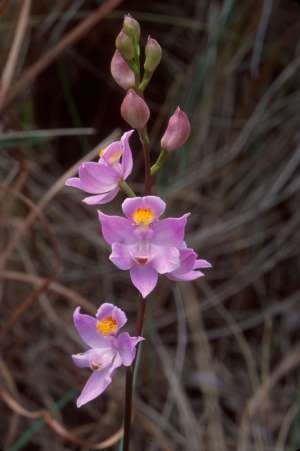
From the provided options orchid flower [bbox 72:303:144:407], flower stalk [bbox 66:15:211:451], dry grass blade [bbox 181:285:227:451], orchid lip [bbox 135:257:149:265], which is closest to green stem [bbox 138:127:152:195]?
flower stalk [bbox 66:15:211:451]

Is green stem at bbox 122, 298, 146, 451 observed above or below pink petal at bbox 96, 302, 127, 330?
below

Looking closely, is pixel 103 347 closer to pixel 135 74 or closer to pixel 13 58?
pixel 135 74

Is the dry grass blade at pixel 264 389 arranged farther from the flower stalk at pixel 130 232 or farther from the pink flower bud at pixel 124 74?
the pink flower bud at pixel 124 74

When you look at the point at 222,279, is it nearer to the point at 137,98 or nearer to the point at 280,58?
the point at 280,58

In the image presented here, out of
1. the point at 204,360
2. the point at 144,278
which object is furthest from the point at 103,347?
the point at 204,360

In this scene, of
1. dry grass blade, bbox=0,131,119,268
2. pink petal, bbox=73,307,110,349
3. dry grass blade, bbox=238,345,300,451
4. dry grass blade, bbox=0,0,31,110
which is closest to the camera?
pink petal, bbox=73,307,110,349

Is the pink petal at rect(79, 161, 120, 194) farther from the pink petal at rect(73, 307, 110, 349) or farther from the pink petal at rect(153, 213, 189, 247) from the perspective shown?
the pink petal at rect(73, 307, 110, 349)

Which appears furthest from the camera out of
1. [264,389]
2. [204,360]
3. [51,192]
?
[204,360]
